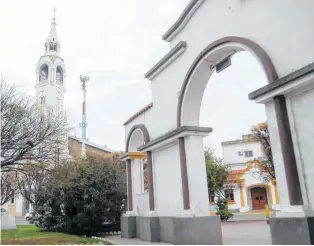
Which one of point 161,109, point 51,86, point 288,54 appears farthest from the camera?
point 51,86

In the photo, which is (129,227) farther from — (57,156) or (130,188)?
(57,156)

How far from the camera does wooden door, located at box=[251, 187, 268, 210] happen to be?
30.0m

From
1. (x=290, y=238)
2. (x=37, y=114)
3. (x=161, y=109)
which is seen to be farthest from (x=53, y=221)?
(x=290, y=238)

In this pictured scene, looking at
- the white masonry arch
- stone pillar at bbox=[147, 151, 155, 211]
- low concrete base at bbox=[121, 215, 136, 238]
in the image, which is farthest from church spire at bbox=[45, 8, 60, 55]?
stone pillar at bbox=[147, 151, 155, 211]

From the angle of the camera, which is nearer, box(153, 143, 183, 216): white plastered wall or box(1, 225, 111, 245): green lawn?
box(1, 225, 111, 245): green lawn

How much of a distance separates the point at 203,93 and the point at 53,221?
9.24 m

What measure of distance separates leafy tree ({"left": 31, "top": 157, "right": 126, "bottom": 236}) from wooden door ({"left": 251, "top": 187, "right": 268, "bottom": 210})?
19.1 metres

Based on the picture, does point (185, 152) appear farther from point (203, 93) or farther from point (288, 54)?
point (288, 54)

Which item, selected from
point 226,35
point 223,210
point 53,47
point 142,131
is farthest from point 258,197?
point 53,47

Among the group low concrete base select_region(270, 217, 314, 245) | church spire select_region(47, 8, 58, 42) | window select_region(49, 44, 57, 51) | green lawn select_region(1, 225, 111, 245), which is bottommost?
green lawn select_region(1, 225, 111, 245)

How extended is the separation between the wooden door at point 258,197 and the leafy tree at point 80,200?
1913 cm

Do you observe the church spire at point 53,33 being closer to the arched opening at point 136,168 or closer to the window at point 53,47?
the window at point 53,47

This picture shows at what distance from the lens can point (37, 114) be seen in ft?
39.3

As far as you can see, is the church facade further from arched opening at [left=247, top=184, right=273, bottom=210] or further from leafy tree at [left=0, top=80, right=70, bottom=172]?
leafy tree at [left=0, top=80, right=70, bottom=172]
